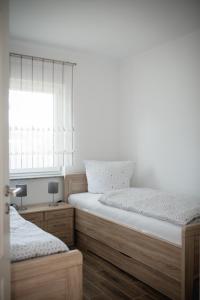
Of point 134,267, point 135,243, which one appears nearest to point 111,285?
point 134,267

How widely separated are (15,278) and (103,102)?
2982 mm

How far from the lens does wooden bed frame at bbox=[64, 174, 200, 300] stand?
7.14 feet

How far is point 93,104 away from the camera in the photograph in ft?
13.7

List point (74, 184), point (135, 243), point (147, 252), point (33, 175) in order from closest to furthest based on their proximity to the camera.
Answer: point (147, 252)
point (135, 243)
point (33, 175)
point (74, 184)

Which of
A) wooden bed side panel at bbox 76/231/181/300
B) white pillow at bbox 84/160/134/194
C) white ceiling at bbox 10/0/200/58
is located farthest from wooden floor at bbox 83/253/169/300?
white ceiling at bbox 10/0/200/58

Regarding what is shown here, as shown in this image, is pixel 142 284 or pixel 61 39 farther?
pixel 61 39

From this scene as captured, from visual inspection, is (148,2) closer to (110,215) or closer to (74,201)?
(110,215)

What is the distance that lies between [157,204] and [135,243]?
0.42m

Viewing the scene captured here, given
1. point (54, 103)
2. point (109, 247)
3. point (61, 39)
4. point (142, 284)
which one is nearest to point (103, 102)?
point (54, 103)

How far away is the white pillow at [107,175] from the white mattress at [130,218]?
0.45ft

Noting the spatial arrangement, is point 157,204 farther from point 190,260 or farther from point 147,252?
point 190,260

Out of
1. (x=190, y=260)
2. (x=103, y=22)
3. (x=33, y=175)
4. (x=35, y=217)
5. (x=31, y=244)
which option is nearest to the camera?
(x=31, y=244)

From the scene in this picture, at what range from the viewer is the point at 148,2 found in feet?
8.39

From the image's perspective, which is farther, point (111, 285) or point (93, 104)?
point (93, 104)
